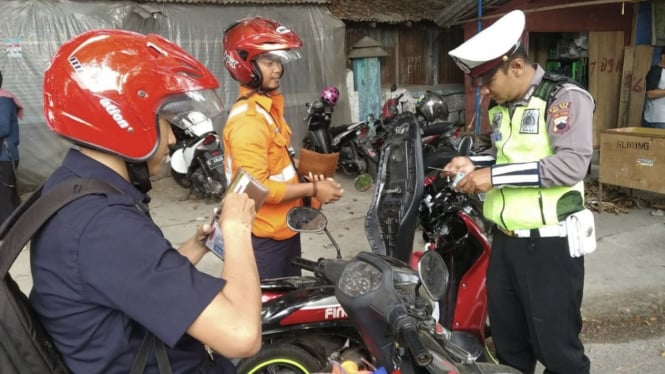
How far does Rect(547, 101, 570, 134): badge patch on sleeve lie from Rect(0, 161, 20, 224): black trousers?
16.2 feet

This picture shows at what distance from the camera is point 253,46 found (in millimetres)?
2482

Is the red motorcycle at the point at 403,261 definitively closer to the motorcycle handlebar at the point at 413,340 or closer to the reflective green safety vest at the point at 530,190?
the reflective green safety vest at the point at 530,190

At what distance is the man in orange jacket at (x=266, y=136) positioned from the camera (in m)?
2.45

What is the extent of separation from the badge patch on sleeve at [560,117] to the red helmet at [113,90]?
1.44 metres

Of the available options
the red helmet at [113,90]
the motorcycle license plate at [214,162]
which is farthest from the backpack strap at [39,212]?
the motorcycle license plate at [214,162]

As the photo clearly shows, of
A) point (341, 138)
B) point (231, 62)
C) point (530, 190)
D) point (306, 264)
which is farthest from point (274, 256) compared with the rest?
point (341, 138)

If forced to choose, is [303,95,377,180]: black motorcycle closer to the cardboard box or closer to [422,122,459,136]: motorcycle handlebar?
[422,122,459,136]: motorcycle handlebar

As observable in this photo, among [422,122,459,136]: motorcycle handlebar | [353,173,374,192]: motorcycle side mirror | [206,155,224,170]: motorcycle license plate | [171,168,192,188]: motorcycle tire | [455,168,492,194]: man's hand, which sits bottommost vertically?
[353,173,374,192]: motorcycle side mirror

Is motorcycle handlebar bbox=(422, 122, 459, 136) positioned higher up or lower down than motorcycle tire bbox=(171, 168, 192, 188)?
higher up

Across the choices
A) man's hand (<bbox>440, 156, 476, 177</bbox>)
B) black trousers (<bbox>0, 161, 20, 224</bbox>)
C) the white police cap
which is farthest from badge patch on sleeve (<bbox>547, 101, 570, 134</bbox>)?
black trousers (<bbox>0, 161, 20, 224</bbox>)

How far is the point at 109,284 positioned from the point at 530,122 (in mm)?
1751

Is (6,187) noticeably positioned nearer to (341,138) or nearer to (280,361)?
(280,361)

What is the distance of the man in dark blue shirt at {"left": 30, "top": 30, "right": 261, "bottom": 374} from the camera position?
1.04 m

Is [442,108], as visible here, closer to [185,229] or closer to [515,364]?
[185,229]
